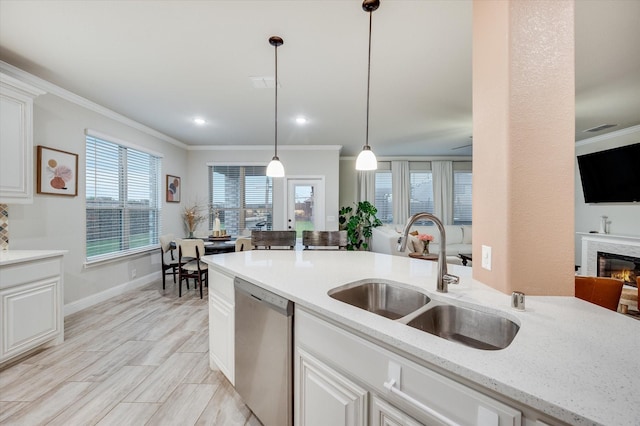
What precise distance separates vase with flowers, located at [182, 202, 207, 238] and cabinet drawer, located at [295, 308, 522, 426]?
17.1 feet

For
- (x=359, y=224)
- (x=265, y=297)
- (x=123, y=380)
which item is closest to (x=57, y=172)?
(x=123, y=380)

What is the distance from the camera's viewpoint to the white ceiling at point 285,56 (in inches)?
76.1

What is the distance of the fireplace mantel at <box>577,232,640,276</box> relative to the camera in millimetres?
4062

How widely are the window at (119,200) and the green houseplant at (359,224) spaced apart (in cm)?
383

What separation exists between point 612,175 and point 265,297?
610 centimetres

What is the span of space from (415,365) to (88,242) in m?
4.40

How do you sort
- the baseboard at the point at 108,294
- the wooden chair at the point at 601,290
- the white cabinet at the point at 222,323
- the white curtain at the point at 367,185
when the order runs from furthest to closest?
the white curtain at the point at 367,185, the baseboard at the point at 108,294, the white cabinet at the point at 222,323, the wooden chair at the point at 601,290

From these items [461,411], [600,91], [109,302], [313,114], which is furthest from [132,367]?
[600,91]

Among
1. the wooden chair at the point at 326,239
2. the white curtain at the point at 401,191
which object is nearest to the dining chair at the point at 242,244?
the wooden chair at the point at 326,239

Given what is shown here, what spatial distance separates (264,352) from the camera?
1.49m

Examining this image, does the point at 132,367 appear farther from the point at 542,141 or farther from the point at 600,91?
the point at 600,91

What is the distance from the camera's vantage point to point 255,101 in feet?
11.5

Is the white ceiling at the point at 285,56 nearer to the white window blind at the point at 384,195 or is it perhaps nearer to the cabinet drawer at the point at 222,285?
the cabinet drawer at the point at 222,285

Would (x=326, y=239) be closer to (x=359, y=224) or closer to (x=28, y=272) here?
(x=28, y=272)
